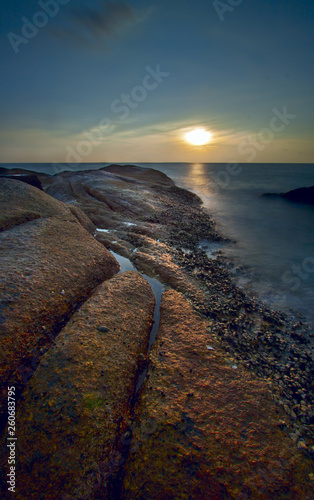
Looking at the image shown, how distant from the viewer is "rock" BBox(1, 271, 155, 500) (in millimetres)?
2314

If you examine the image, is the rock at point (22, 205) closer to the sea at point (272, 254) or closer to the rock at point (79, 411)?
the rock at point (79, 411)

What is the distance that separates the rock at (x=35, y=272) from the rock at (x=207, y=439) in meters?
1.78

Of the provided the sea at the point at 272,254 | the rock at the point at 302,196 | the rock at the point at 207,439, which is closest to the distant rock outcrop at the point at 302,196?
the rock at the point at 302,196

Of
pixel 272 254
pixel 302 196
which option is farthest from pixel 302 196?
pixel 272 254

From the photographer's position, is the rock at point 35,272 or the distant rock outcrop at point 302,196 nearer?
the rock at point 35,272

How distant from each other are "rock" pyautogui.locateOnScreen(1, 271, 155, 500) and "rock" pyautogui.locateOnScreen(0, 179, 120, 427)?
0.28 m

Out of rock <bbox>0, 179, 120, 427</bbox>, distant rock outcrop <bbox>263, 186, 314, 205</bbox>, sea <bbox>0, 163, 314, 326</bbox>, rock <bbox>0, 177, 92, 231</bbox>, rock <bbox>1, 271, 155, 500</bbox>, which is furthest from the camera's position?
distant rock outcrop <bbox>263, 186, 314, 205</bbox>

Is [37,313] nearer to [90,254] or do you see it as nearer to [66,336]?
[66,336]

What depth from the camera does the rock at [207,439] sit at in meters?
2.43

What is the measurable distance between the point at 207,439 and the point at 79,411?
1.64 meters

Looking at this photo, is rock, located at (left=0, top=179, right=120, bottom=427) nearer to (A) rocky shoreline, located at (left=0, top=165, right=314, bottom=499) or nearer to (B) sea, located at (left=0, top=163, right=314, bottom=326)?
(A) rocky shoreline, located at (left=0, top=165, right=314, bottom=499)

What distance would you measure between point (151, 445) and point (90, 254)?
166 inches

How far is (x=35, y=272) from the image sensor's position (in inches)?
168

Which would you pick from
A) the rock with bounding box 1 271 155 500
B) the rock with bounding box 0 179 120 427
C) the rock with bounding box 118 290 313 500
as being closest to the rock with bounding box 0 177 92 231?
the rock with bounding box 0 179 120 427
